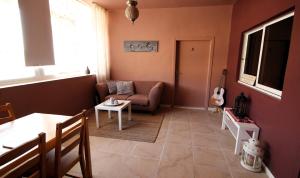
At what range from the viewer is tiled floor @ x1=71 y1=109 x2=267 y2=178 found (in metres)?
2.00

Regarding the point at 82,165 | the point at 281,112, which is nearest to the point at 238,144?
the point at 281,112

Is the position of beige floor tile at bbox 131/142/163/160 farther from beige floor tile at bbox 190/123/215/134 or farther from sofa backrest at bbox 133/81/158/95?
sofa backrest at bbox 133/81/158/95

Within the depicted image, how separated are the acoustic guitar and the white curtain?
3.02 m

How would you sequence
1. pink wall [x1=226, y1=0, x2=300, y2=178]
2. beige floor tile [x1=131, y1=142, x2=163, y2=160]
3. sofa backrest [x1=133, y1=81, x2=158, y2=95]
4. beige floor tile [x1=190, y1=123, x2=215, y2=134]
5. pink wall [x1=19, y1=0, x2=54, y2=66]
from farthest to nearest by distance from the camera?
sofa backrest [x1=133, y1=81, x2=158, y2=95], beige floor tile [x1=190, y1=123, x2=215, y2=134], pink wall [x1=19, y1=0, x2=54, y2=66], beige floor tile [x1=131, y1=142, x2=163, y2=160], pink wall [x1=226, y1=0, x2=300, y2=178]

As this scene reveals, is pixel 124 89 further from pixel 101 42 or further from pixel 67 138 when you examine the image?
pixel 67 138

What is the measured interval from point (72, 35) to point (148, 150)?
9.90 feet

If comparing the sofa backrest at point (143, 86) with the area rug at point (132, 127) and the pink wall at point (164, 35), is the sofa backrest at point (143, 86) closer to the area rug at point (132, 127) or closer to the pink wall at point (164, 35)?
the pink wall at point (164, 35)

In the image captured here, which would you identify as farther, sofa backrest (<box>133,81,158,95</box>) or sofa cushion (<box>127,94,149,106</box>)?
sofa backrest (<box>133,81,158,95</box>)

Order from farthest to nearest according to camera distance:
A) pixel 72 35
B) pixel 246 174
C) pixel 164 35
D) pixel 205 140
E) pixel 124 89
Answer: pixel 164 35 < pixel 124 89 < pixel 72 35 < pixel 205 140 < pixel 246 174

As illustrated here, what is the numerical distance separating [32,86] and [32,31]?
2.97 feet

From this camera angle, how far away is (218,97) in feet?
13.8

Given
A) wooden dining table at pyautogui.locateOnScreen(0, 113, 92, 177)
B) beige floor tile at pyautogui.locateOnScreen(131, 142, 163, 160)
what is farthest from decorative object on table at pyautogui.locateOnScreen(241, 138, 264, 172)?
wooden dining table at pyautogui.locateOnScreen(0, 113, 92, 177)

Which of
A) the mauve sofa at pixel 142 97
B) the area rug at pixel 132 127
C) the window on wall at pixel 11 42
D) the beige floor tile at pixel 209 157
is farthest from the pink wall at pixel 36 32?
the beige floor tile at pixel 209 157

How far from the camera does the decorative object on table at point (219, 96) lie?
13.7 ft
